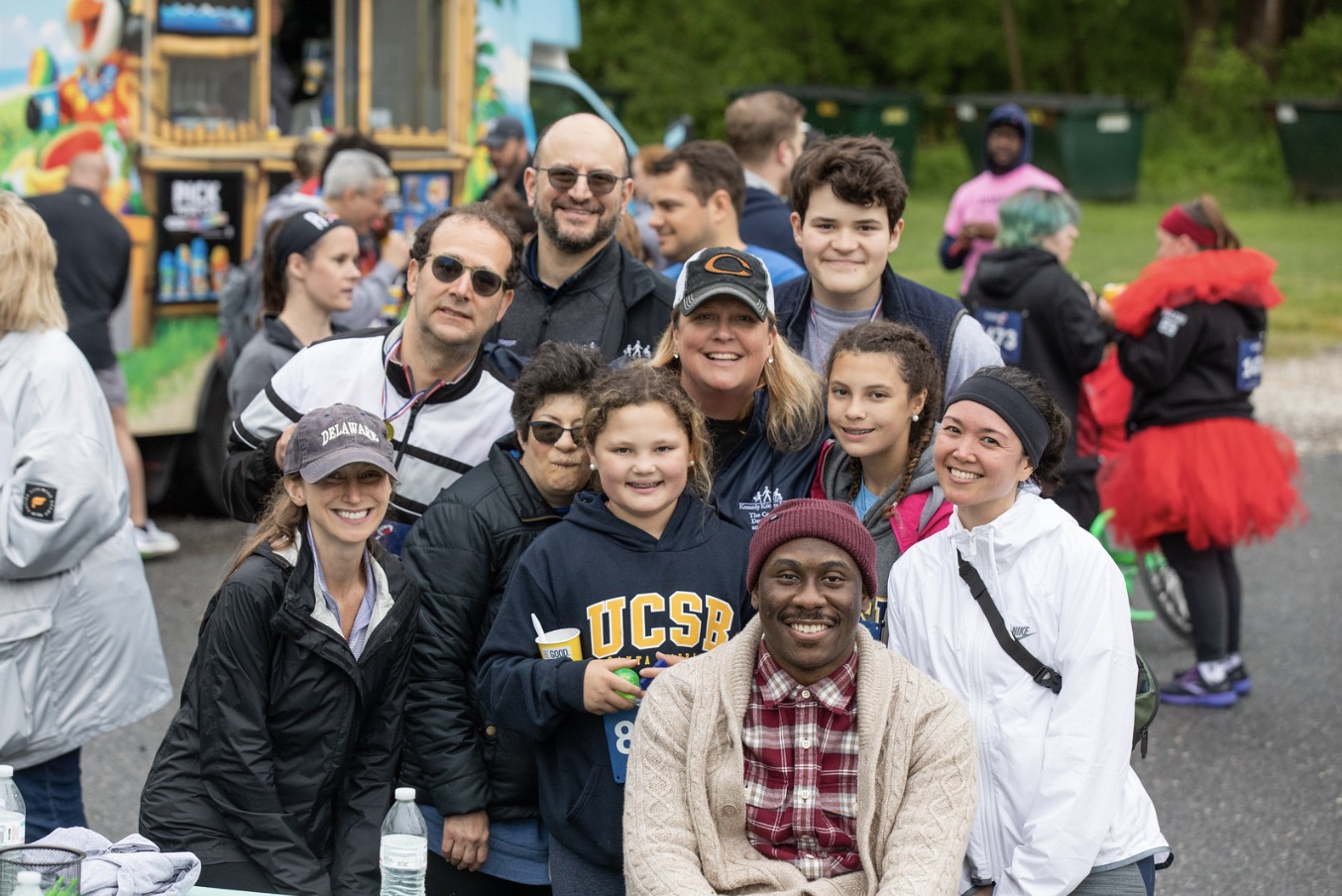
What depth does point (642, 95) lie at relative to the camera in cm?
2947

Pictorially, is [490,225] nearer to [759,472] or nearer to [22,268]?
[759,472]

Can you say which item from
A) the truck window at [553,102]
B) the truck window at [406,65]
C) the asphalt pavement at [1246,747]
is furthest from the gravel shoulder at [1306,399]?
the truck window at [406,65]

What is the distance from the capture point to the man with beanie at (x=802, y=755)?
3.04m

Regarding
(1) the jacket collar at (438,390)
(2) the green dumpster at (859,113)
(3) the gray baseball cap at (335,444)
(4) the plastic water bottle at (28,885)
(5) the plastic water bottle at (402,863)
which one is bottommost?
(5) the plastic water bottle at (402,863)

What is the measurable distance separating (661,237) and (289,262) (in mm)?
1493

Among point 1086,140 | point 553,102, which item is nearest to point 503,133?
point 553,102

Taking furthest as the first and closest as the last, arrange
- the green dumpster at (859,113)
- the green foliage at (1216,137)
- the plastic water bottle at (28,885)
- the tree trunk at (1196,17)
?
the tree trunk at (1196,17) < the green foliage at (1216,137) < the green dumpster at (859,113) < the plastic water bottle at (28,885)

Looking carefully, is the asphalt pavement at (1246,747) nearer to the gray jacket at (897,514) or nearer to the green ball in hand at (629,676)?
the gray jacket at (897,514)

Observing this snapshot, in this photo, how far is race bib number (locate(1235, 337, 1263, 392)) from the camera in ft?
22.9

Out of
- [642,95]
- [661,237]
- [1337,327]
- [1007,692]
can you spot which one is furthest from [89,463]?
[642,95]

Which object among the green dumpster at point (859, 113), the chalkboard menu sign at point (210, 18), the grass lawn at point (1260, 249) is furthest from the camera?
the green dumpster at point (859, 113)

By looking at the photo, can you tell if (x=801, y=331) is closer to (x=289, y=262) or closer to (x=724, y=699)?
(x=724, y=699)

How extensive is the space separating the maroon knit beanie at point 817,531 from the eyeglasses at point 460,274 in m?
1.13

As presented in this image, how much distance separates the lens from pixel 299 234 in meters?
5.61
